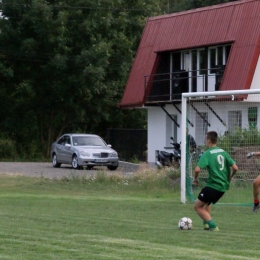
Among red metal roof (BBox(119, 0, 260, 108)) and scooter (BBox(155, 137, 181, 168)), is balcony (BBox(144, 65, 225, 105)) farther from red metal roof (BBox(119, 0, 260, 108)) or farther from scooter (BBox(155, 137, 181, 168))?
scooter (BBox(155, 137, 181, 168))

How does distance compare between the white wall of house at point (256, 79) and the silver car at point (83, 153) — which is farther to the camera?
the silver car at point (83, 153)

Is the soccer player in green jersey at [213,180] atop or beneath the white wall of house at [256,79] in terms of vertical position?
beneath

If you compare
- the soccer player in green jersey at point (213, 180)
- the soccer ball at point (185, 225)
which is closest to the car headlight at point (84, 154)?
the soccer ball at point (185, 225)

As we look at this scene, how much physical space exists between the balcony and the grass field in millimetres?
13421

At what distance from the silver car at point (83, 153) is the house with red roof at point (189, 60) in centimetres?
381

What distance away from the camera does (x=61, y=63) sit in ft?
152

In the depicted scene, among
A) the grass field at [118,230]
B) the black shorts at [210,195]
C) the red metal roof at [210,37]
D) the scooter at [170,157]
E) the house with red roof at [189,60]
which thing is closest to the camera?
the grass field at [118,230]

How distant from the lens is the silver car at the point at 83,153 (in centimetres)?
3503

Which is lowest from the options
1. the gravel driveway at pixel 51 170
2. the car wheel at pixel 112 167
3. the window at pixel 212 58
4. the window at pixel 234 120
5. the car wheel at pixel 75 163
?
the gravel driveway at pixel 51 170

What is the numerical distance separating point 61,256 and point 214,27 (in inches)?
1058

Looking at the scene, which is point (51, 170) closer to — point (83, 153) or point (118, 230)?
point (83, 153)

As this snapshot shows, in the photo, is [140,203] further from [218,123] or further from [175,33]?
[175,33]

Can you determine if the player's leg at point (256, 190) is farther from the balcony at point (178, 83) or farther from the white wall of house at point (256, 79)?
the balcony at point (178, 83)

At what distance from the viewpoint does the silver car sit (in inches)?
1379
